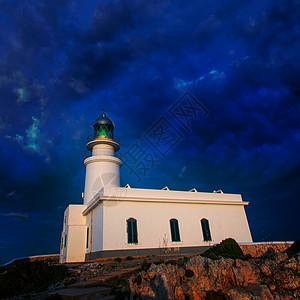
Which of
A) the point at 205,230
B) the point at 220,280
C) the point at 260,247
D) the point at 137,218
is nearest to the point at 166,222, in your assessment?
the point at 137,218

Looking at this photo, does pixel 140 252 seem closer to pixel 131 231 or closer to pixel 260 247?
pixel 131 231

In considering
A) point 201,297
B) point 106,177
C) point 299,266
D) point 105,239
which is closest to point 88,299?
point 201,297

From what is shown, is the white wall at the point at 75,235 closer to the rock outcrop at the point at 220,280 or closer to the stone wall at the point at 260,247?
the stone wall at the point at 260,247

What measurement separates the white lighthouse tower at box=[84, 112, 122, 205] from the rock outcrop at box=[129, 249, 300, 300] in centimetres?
1198

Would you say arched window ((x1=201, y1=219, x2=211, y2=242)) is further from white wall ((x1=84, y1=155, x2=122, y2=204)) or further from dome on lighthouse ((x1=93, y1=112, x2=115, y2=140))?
dome on lighthouse ((x1=93, y1=112, x2=115, y2=140))

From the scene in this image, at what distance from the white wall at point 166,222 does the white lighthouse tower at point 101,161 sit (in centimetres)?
420

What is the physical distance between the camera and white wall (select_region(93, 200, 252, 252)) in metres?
13.7

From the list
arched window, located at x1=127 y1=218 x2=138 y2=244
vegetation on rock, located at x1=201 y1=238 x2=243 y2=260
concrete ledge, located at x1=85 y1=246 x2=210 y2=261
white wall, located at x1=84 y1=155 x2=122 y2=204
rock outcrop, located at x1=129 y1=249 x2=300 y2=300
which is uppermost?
white wall, located at x1=84 y1=155 x2=122 y2=204

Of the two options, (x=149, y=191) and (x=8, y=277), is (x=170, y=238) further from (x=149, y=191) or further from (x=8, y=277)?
(x=8, y=277)

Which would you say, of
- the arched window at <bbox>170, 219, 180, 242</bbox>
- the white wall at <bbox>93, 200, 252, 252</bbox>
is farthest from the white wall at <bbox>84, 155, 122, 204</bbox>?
the arched window at <bbox>170, 219, 180, 242</bbox>

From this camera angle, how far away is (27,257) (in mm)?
18016

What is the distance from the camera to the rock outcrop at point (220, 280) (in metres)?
6.24

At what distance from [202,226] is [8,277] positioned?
11855 millimetres

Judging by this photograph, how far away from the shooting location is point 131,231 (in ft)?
45.9
